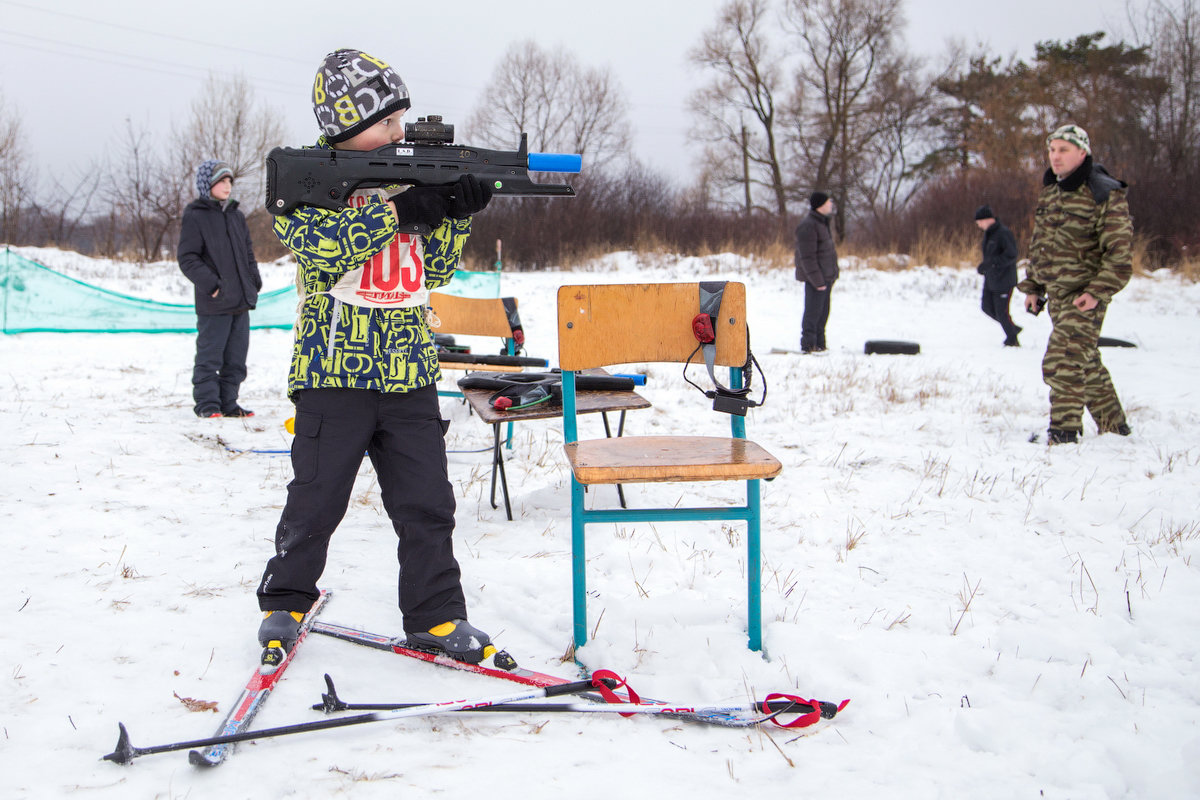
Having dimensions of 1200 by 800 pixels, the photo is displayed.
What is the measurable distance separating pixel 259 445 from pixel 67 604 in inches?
105

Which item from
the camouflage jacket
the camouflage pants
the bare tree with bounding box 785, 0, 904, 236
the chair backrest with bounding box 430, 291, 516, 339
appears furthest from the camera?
the bare tree with bounding box 785, 0, 904, 236

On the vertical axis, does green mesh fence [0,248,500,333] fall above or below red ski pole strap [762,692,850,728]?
above

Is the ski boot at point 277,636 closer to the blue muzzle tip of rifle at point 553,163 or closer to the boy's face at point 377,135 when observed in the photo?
the boy's face at point 377,135

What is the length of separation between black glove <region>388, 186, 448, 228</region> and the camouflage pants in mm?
4345

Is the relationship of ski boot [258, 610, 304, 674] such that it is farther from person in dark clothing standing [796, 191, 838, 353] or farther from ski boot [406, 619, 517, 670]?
person in dark clothing standing [796, 191, 838, 353]

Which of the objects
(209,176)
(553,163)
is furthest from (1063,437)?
(209,176)

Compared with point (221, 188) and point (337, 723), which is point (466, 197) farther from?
point (221, 188)

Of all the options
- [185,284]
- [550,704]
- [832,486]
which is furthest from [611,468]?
[185,284]

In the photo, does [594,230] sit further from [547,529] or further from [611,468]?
[611,468]

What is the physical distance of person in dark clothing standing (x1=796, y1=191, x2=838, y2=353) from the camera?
34.1 ft

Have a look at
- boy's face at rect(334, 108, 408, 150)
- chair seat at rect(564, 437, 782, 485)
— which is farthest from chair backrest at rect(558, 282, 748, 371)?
boy's face at rect(334, 108, 408, 150)

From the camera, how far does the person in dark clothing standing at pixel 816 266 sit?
409 inches

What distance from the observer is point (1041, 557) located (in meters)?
3.51

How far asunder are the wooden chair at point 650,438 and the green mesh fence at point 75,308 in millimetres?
9261
